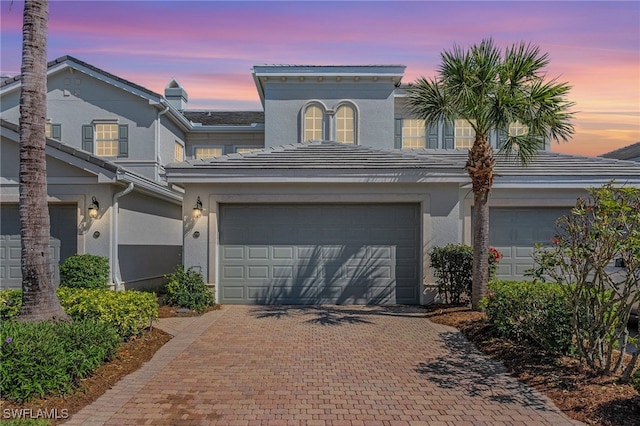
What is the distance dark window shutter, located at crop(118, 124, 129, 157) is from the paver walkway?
10.5 metres

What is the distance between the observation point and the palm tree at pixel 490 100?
9.02 meters

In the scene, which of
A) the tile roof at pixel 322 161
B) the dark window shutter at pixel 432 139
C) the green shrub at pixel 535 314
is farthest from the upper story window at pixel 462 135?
the green shrub at pixel 535 314

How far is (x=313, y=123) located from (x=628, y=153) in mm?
16424

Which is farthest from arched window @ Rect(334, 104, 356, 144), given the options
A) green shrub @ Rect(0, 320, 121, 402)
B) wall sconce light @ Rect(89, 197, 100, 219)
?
green shrub @ Rect(0, 320, 121, 402)

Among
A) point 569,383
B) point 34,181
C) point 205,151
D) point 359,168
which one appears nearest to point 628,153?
point 359,168

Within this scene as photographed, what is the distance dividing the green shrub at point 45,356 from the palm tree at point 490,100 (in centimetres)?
734

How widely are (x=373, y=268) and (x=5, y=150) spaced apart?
9.67 meters

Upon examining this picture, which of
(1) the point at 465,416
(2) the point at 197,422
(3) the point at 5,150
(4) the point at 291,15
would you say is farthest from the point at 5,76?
(1) the point at 465,416

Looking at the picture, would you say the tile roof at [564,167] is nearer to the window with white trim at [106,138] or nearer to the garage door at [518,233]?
the garage door at [518,233]

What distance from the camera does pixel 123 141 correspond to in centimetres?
1716

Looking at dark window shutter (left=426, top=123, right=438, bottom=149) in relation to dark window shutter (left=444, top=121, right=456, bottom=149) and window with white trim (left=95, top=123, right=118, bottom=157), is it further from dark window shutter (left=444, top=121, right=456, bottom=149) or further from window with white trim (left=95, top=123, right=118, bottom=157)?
window with white trim (left=95, top=123, right=118, bottom=157)

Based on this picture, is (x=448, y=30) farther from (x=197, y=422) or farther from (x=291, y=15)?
(x=197, y=422)

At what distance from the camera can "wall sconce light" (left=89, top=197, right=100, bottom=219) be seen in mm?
11352

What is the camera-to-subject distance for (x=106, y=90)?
17.2m
